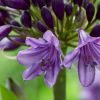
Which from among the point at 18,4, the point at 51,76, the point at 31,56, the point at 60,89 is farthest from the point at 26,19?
the point at 60,89

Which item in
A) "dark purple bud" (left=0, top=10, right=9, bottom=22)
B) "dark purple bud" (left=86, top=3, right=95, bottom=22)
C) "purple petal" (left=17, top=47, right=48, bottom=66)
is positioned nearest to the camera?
"purple petal" (left=17, top=47, right=48, bottom=66)

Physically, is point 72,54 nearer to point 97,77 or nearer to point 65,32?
point 65,32

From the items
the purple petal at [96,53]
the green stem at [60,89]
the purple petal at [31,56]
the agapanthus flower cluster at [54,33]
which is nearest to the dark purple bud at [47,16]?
the agapanthus flower cluster at [54,33]

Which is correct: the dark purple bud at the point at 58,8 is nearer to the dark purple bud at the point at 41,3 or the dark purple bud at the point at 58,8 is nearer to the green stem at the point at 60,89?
the dark purple bud at the point at 41,3

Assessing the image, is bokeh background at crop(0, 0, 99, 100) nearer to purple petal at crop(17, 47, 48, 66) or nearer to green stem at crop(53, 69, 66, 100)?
green stem at crop(53, 69, 66, 100)

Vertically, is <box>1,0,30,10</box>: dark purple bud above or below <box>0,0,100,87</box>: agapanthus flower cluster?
above

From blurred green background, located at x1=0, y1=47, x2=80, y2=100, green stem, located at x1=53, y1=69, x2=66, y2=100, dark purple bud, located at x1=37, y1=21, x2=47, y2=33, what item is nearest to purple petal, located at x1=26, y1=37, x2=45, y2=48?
dark purple bud, located at x1=37, y1=21, x2=47, y2=33

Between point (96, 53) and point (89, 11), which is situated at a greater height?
point (89, 11)

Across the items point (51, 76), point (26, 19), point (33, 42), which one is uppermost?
point (26, 19)

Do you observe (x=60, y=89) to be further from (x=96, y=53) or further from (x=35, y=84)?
(x=35, y=84)
